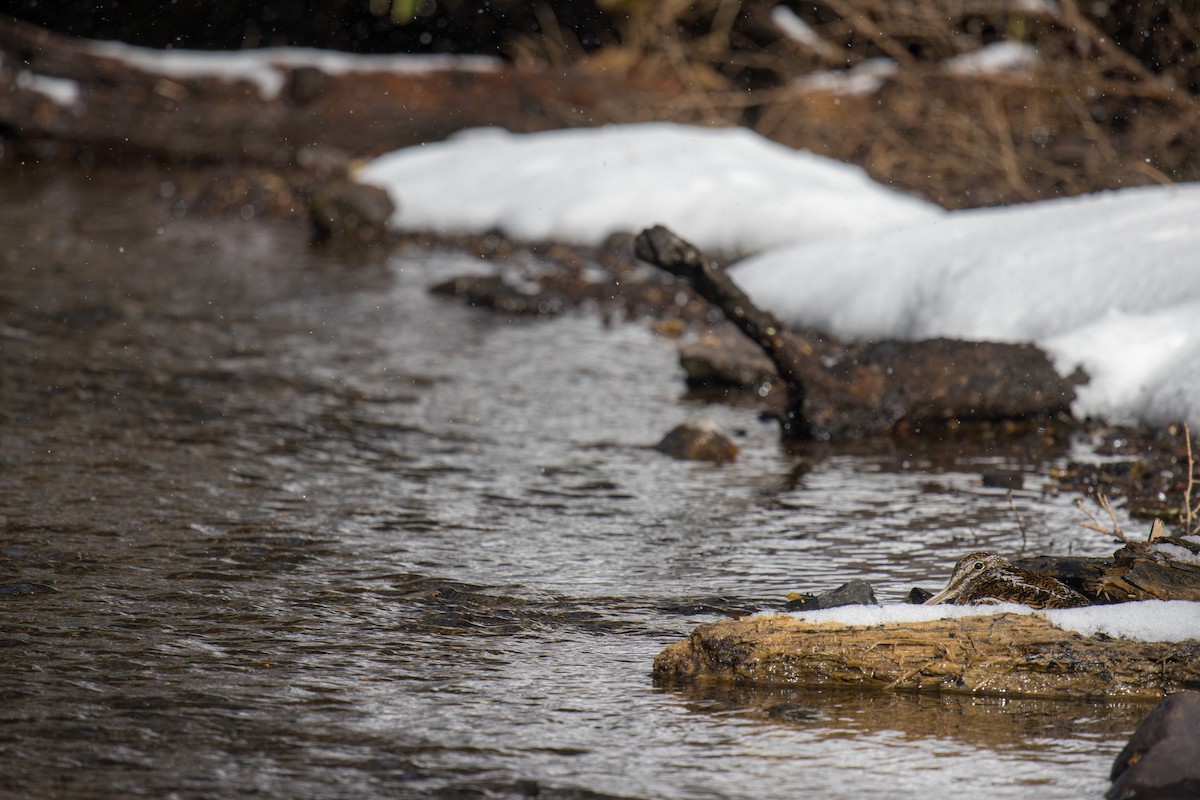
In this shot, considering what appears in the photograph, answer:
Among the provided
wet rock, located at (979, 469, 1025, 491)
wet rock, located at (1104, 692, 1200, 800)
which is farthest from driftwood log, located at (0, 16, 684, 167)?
wet rock, located at (1104, 692, 1200, 800)

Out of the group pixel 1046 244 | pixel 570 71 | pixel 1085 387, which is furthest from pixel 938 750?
pixel 570 71

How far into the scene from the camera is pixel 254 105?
665 inches

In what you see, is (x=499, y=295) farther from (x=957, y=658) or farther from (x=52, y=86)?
(x=52, y=86)

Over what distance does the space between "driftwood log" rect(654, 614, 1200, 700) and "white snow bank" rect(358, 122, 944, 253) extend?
708 centimetres

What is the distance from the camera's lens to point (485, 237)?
40.6ft

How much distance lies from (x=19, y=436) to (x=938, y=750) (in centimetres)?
410

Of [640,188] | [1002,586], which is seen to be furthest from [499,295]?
[1002,586]

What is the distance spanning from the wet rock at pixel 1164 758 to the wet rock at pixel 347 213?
10147 millimetres

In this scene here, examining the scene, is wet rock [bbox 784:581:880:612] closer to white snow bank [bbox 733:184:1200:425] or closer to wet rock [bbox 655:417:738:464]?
wet rock [bbox 655:417:738:464]

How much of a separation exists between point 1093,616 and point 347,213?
32.3ft

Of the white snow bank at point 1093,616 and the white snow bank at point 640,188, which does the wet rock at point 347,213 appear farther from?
the white snow bank at point 1093,616

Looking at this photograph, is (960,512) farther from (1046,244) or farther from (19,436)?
(19,436)

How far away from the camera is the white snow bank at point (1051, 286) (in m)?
6.73

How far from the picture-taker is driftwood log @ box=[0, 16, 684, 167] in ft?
54.3
